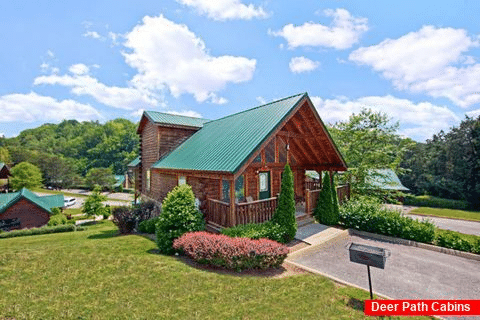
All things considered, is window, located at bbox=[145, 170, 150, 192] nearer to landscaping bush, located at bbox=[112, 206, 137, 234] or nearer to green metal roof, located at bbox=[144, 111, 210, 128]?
landscaping bush, located at bbox=[112, 206, 137, 234]

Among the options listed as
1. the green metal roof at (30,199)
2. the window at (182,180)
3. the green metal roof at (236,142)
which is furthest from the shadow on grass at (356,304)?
the green metal roof at (30,199)

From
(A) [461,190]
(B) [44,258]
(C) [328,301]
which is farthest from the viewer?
(A) [461,190]

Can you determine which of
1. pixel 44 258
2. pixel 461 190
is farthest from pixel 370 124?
pixel 461 190

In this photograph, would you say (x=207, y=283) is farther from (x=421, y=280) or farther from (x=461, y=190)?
(x=461, y=190)

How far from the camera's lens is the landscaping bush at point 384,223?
415 inches

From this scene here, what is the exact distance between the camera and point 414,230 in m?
10.7

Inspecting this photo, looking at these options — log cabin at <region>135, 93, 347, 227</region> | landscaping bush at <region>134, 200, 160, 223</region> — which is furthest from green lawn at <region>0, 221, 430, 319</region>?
landscaping bush at <region>134, 200, 160, 223</region>

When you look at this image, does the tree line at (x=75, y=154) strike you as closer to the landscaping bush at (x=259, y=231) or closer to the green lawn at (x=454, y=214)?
the landscaping bush at (x=259, y=231)

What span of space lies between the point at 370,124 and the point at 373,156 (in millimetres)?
3922

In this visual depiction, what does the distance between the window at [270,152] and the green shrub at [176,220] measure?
181 inches

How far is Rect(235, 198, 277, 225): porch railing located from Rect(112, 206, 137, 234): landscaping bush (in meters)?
8.41

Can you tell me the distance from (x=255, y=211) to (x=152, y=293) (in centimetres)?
540

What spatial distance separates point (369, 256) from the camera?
5672 mm

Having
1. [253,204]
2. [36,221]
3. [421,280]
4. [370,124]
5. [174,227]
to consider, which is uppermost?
[370,124]
